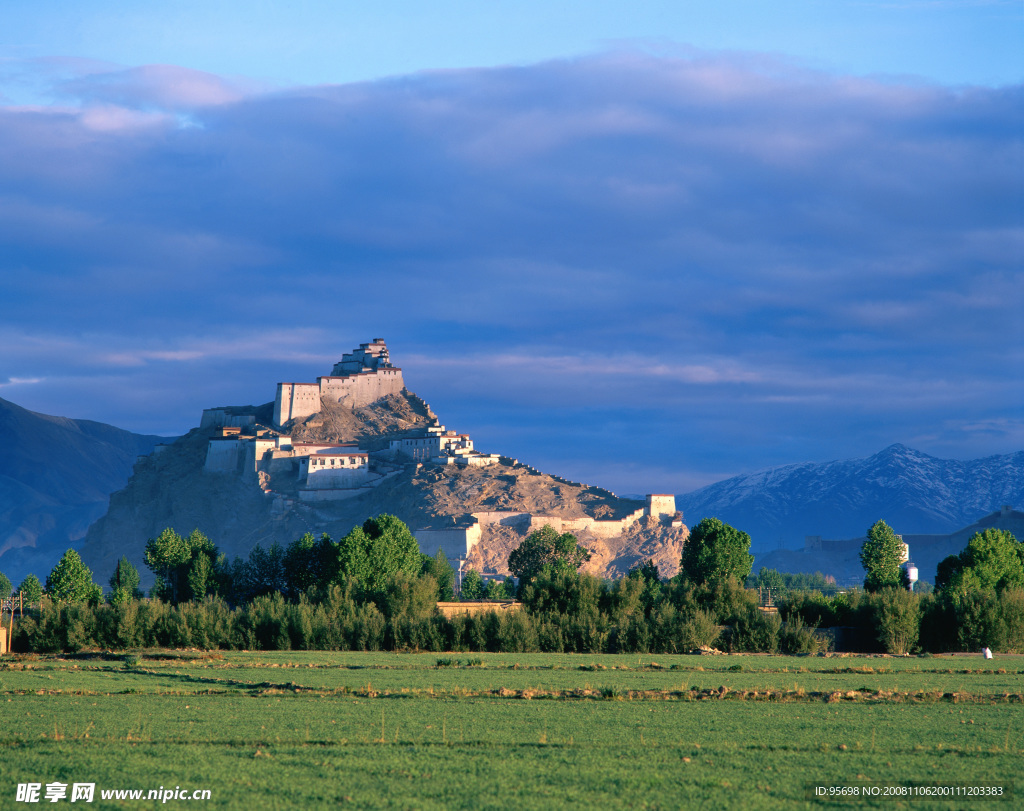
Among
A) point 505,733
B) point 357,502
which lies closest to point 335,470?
point 357,502

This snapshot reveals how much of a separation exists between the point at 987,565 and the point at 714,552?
20.5m

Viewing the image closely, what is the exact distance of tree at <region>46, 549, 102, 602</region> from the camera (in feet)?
246

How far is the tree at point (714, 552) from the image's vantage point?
75938mm

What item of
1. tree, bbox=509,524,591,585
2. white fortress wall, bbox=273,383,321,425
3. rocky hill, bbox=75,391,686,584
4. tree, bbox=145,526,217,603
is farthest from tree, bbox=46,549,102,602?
white fortress wall, bbox=273,383,321,425

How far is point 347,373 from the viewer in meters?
169

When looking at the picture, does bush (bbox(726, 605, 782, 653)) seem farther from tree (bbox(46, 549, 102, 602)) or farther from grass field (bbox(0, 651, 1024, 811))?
tree (bbox(46, 549, 102, 602))

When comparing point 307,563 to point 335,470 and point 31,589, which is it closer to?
point 31,589

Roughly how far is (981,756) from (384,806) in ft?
30.2

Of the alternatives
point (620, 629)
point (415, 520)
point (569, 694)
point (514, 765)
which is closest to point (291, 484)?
point (415, 520)

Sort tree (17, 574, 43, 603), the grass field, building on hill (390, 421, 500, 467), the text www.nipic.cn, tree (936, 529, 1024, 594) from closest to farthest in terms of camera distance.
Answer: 1. the text www.nipic.cn
2. the grass field
3. tree (936, 529, 1024, 594)
4. tree (17, 574, 43, 603)
5. building on hill (390, 421, 500, 467)

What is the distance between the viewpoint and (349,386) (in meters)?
163

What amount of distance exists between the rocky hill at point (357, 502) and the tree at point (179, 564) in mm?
43968

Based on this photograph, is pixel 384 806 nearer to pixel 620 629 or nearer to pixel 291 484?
pixel 620 629

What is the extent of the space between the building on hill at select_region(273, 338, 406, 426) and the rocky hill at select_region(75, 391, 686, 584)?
161 cm
